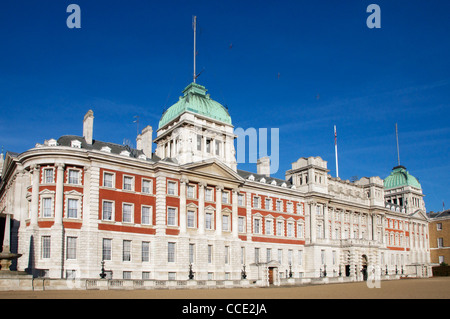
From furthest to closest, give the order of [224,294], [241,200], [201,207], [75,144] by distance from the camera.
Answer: [241,200]
[201,207]
[75,144]
[224,294]

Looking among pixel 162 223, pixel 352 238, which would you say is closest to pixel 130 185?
pixel 162 223

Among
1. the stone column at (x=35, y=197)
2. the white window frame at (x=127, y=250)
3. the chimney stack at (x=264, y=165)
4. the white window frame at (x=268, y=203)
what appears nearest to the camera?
the stone column at (x=35, y=197)

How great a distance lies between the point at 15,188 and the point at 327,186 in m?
47.9

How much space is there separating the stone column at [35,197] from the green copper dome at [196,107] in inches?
789

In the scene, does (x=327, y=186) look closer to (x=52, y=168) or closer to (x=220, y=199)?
(x=220, y=199)

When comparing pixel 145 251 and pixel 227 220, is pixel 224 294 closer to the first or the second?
pixel 145 251

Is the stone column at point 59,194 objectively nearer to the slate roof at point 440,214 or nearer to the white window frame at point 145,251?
the white window frame at point 145,251

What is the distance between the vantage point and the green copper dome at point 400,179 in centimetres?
10506

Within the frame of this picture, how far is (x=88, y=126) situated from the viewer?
52188 mm

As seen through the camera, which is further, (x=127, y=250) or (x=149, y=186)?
(x=149, y=186)

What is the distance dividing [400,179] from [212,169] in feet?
213

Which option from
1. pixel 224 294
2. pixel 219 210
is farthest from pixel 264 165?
pixel 224 294

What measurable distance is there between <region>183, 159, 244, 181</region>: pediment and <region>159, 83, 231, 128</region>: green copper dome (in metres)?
7.50

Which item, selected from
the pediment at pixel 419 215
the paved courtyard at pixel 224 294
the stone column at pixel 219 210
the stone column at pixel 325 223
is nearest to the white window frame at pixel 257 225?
the stone column at pixel 219 210
